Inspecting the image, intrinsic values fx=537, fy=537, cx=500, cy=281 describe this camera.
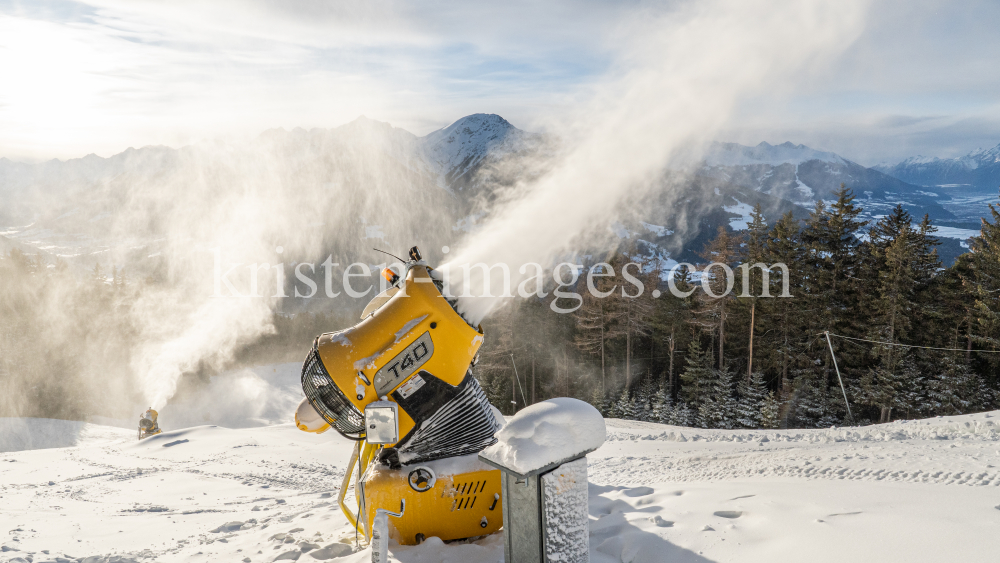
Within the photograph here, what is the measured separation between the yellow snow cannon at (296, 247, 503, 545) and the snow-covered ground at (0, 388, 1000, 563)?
0.88 feet

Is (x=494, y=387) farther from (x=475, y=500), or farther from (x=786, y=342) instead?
(x=475, y=500)

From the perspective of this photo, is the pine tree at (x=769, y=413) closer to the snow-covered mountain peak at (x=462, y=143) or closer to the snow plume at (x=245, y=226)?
the snow plume at (x=245, y=226)

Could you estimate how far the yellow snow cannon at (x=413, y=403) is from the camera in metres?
4.15

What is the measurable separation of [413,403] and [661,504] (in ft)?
7.68

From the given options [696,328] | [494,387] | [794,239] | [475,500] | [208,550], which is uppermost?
[794,239]

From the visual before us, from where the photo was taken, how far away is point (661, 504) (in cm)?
467

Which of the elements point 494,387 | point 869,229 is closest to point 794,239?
point 869,229

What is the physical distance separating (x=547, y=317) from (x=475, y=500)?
105ft

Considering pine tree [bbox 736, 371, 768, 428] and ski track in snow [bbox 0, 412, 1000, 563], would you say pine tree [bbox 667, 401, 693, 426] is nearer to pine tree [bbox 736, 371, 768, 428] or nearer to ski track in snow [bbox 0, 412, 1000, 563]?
pine tree [bbox 736, 371, 768, 428]

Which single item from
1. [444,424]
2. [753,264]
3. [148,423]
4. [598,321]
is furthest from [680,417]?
[444,424]

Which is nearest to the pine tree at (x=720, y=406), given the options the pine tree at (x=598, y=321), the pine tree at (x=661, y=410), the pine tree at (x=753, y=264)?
the pine tree at (x=753, y=264)

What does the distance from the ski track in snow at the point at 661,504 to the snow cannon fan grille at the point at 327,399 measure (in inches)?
39.4

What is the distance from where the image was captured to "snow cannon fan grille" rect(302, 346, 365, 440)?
13.7ft

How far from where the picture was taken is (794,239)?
29.2m
